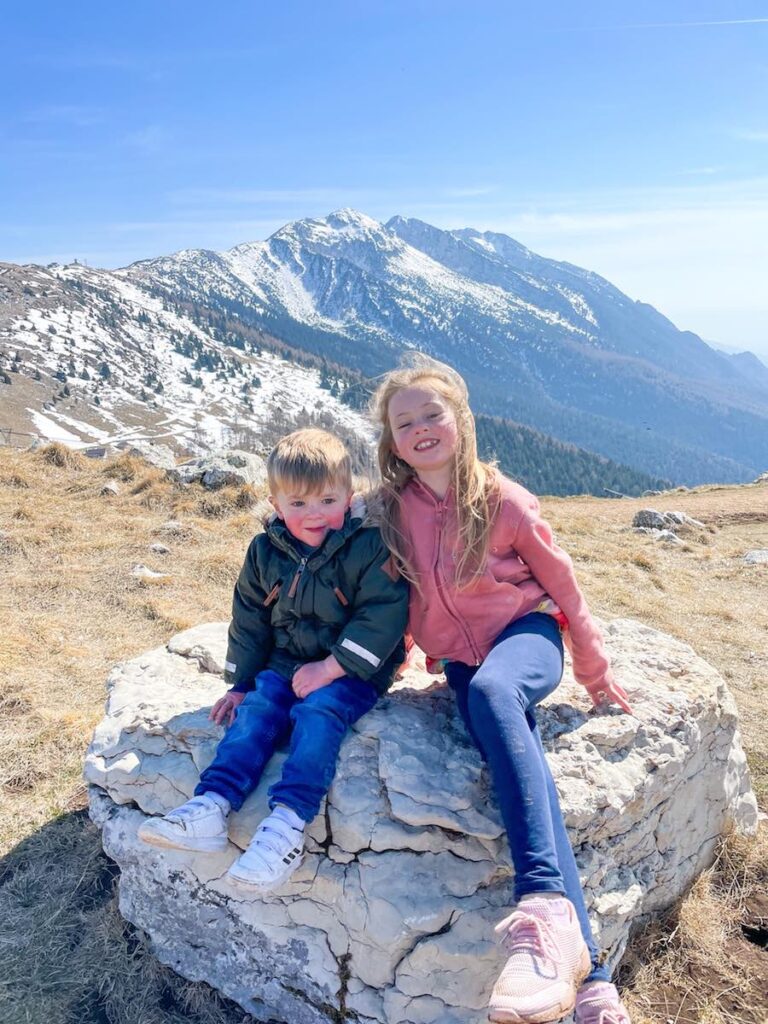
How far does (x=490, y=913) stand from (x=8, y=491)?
555 inches

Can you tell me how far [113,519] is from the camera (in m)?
13.7

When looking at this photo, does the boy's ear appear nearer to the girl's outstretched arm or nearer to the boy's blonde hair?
the boy's blonde hair

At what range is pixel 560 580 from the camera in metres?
4.68

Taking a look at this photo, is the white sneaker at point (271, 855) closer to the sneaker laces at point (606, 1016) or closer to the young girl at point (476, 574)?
the young girl at point (476, 574)

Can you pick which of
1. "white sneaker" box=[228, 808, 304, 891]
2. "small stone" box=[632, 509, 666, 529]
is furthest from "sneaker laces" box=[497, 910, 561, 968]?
"small stone" box=[632, 509, 666, 529]

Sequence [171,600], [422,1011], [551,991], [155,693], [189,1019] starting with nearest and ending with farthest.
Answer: [551,991] → [422,1011] → [189,1019] → [155,693] → [171,600]

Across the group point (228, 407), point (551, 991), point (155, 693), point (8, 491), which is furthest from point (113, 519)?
point (228, 407)

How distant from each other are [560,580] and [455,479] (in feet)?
3.34

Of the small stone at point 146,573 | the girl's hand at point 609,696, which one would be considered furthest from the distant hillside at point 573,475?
the girl's hand at point 609,696

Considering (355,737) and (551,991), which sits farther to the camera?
(355,737)

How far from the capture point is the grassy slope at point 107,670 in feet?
14.5

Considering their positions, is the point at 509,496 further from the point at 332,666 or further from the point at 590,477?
the point at 590,477

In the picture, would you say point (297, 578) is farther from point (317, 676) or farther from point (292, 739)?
point (292, 739)

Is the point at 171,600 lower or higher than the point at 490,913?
lower
